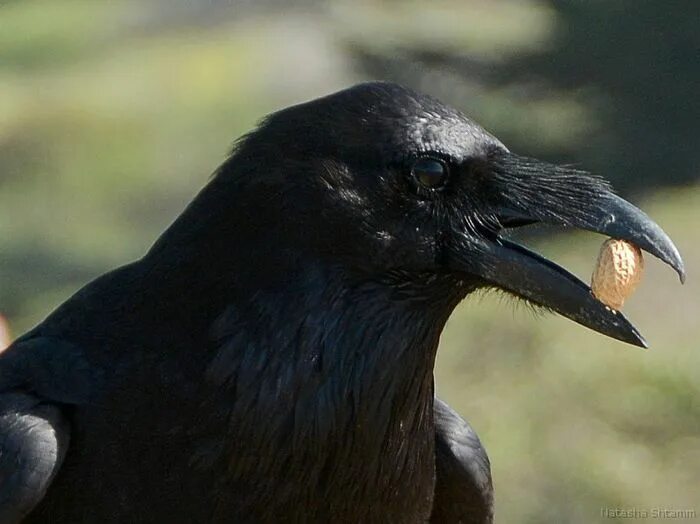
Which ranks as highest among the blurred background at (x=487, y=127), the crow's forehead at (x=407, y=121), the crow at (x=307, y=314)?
the blurred background at (x=487, y=127)

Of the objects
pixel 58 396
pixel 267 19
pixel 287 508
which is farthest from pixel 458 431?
pixel 267 19

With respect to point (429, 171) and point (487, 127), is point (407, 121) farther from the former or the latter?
point (487, 127)

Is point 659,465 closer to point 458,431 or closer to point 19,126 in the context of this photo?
point 458,431

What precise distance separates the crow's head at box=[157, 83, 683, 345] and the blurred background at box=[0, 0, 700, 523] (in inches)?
107

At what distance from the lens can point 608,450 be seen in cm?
548

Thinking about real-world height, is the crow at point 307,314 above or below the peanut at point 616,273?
below

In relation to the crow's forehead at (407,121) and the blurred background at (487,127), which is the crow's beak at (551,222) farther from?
the blurred background at (487,127)

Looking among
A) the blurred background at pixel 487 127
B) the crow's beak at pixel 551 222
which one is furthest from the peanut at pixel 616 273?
the blurred background at pixel 487 127

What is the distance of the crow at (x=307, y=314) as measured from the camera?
8.50 ft

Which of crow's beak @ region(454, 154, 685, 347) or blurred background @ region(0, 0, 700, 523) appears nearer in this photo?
crow's beak @ region(454, 154, 685, 347)

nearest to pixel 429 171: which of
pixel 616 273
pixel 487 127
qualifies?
pixel 616 273

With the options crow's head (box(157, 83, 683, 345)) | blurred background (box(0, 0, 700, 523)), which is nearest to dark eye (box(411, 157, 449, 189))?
crow's head (box(157, 83, 683, 345))

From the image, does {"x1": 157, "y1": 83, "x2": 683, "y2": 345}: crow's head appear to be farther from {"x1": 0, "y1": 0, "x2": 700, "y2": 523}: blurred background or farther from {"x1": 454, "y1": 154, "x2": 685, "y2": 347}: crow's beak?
{"x1": 0, "y1": 0, "x2": 700, "y2": 523}: blurred background

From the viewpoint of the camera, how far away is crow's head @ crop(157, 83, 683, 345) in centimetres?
258
